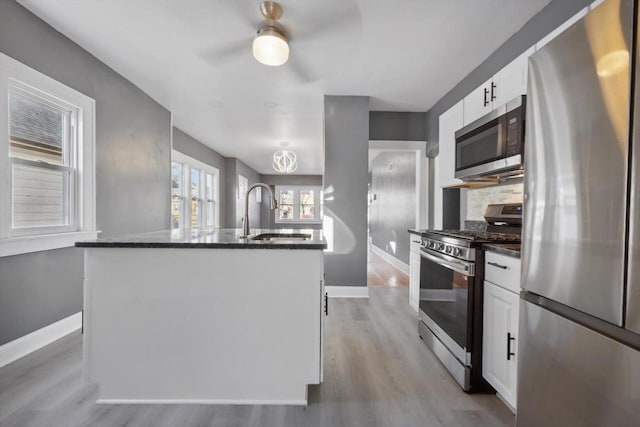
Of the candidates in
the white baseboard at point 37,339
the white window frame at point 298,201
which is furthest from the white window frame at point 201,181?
the white window frame at point 298,201

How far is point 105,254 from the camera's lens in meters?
1.64

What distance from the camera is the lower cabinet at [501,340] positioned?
154 centimetres

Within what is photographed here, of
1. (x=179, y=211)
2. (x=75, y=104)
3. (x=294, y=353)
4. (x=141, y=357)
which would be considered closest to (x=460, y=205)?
(x=294, y=353)

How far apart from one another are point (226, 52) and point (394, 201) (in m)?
4.71

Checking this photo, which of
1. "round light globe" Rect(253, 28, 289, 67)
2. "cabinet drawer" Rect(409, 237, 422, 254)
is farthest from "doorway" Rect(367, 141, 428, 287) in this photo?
"round light globe" Rect(253, 28, 289, 67)

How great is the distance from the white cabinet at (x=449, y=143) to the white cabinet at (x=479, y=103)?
96mm

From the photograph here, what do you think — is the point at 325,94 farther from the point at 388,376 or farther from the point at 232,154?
the point at 232,154

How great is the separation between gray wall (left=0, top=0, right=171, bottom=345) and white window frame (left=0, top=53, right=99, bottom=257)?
0.28ft

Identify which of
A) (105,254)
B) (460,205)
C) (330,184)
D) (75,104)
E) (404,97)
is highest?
(404,97)

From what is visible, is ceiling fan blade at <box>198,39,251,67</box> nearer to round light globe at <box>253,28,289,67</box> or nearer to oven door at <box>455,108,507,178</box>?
round light globe at <box>253,28,289,67</box>

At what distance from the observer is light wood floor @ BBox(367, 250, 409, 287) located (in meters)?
4.63

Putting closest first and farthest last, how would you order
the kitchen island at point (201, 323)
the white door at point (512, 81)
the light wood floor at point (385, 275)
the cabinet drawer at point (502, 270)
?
the cabinet drawer at point (502, 270)
the kitchen island at point (201, 323)
the white door at point (512, 81)
the light wood floor at point (385, 275)

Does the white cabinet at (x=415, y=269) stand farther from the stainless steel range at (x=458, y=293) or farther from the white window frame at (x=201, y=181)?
the white window frame at (x=201, y=181)

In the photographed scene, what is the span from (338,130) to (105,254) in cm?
289
